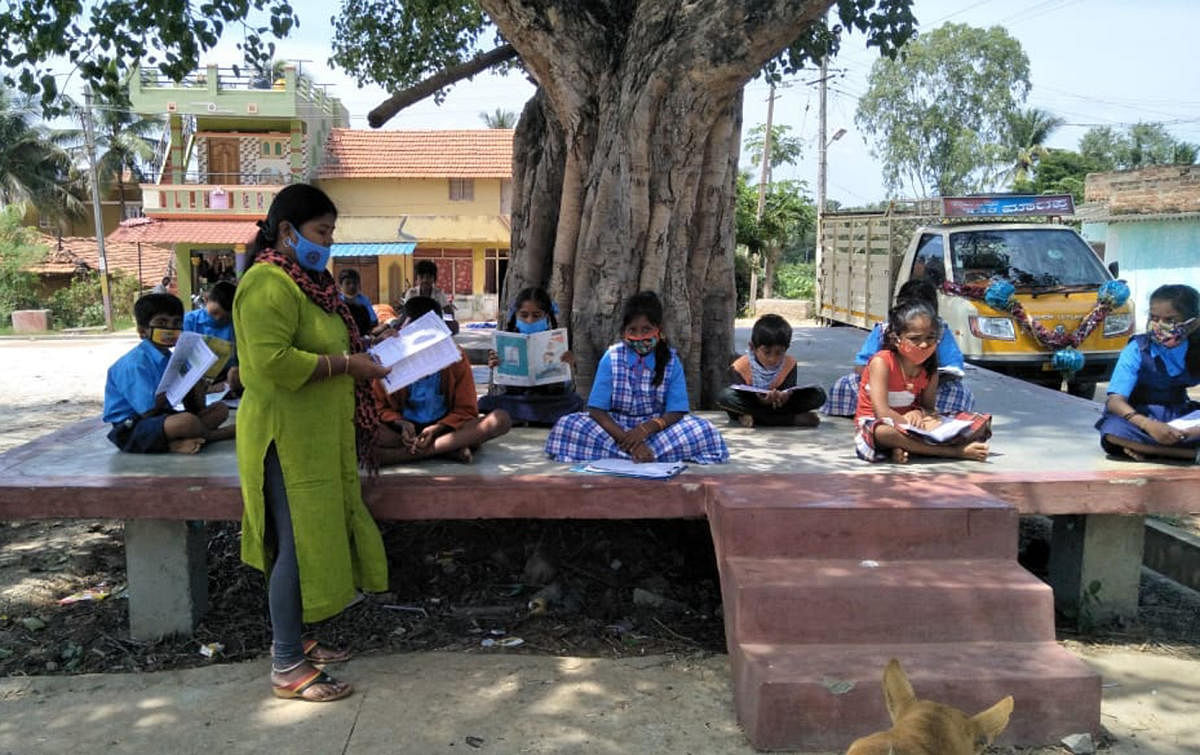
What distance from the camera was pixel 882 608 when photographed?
3648mm

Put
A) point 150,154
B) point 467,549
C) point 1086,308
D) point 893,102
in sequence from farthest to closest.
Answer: point 893,102, point 150,154, point 1086,308, point 467,549

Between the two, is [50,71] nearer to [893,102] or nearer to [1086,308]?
[1086,308]

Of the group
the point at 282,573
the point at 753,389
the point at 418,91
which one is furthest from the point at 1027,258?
the point at 282,573

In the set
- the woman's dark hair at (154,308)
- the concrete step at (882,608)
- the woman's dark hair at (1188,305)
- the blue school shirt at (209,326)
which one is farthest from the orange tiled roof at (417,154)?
the concrete step at (882,608)

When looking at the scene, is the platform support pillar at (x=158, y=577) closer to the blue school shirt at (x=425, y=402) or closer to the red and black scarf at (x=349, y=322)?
the red and black scarf at (x=349, y=322)

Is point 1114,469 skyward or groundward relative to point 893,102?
groundward

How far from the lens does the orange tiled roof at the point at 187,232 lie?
28953mm

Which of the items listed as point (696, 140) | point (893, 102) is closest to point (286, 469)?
point (696, 140)

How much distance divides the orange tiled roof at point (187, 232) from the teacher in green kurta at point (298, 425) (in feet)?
88.4

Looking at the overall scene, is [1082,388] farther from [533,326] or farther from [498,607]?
[498,607]

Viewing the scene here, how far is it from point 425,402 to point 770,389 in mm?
2185

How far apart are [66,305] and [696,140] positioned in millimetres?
31824

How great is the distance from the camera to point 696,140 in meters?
5.88

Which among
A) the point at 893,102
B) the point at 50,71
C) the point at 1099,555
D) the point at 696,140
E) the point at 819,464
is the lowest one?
the point at 1099,555
